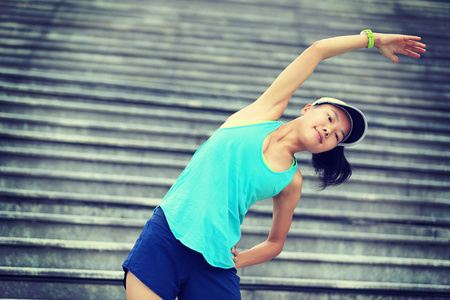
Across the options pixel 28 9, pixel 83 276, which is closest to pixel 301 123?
pixel 83 276

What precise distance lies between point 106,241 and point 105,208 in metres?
0.27

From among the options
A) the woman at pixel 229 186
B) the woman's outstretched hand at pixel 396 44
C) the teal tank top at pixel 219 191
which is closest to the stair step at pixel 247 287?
the woman at pixel 229 186

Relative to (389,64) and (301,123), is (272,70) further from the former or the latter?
(301,123)

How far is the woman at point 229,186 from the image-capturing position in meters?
1.45


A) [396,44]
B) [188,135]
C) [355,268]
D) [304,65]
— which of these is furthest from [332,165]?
[188,135]

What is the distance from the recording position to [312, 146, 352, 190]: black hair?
1.76 m

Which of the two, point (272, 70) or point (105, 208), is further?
point (272, 70)

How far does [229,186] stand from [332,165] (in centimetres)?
54

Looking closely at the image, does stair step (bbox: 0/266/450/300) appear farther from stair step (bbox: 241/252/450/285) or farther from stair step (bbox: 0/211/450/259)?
stair step (bbox: 0/211/450/259)

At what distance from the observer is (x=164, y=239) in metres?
1.46

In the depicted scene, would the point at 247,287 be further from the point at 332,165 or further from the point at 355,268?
the point at 332,165

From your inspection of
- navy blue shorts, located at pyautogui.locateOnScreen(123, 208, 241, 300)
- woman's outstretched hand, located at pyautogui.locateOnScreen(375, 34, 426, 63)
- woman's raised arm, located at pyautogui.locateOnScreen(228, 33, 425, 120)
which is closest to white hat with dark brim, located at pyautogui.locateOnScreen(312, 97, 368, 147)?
woman's raised arm, located at pyautogui.locateOnScreen(228, 33, 425, 120)

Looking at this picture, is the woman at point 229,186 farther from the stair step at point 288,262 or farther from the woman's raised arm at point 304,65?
the stair step at point 288,262

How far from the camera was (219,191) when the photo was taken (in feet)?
4.81
